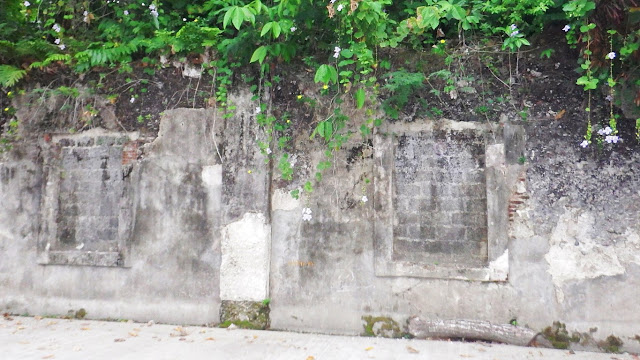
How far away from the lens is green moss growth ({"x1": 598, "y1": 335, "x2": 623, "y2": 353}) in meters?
4.37

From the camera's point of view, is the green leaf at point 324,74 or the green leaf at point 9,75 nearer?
the green leaf at point 324,74

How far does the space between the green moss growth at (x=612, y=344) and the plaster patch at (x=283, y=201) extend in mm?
3309

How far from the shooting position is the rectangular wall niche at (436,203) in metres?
4.76

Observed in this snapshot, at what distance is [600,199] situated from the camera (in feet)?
14.7

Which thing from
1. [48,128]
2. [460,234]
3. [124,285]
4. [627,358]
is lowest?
[627,358]

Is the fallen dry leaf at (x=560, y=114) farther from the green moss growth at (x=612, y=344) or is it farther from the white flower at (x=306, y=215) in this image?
the white flower at (x=306, y=215)

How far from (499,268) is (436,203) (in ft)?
2.93

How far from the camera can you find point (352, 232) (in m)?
5.00

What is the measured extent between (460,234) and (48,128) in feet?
16.8

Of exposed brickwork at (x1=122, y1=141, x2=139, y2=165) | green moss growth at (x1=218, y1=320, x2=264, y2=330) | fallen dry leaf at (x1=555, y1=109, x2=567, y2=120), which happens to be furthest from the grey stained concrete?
fallen dry leaf at (x1=555, y1=109, x2=567, y2=120)

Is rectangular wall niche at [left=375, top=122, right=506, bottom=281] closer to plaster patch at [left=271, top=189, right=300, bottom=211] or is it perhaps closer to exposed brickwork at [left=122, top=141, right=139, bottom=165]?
plaster patch at [left=271, top=189, right=300, bottom=211]

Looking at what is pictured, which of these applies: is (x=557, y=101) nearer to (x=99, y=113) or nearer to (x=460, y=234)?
(x=460, y=234)

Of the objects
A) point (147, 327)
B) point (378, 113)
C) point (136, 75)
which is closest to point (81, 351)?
point (147, 327)

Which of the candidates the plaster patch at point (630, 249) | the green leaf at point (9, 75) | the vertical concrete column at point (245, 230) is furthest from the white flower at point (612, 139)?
the green leaf at point (9, 75)
